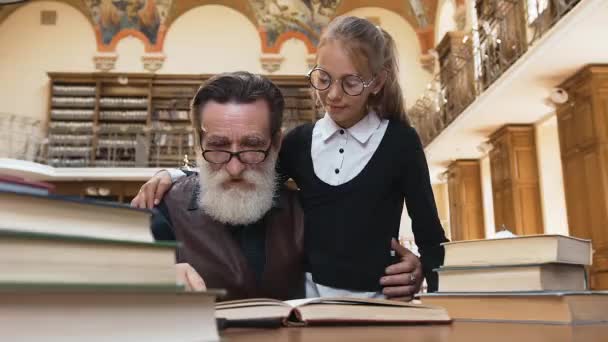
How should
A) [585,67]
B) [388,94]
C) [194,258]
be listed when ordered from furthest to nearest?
[585,67]
[388,94]
[194,258]

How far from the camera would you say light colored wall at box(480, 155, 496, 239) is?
13664 mm

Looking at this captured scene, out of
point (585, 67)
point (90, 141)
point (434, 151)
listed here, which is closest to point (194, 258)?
point (585, 67)

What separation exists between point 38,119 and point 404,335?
16.3m

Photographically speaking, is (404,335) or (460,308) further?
(460,308)

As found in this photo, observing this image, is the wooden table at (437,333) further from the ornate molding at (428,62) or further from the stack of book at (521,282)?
the ornate molding at (428,62)

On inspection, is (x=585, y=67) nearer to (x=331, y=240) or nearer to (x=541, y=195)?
(x=541, y=195)

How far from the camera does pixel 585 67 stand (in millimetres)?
8883

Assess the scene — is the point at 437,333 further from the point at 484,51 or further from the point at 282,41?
the point at 282,41

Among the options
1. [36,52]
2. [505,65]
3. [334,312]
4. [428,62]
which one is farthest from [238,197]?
[36,52]

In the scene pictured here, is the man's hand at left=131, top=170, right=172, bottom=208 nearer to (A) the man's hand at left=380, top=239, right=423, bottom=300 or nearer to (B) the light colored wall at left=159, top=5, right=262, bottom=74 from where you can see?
(A) the man's hand at left=380, top=239, right=423, bottom=300

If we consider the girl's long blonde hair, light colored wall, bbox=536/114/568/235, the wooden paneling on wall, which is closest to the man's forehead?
the girl's long blonde hair

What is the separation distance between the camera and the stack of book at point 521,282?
1.10 metres

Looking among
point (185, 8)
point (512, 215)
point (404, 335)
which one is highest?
point (185, 8)

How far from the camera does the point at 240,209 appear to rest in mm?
1829
